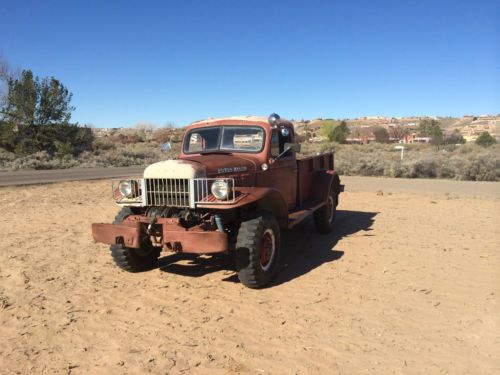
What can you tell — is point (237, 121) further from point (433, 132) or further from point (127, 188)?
point (433, 132)

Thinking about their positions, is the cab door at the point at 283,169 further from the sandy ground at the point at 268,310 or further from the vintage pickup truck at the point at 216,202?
the sandy ground at the point at 268,310

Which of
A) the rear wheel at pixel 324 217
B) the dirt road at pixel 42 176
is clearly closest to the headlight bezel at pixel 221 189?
the rear wheel at pixel 324 217

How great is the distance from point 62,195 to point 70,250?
7464 mm

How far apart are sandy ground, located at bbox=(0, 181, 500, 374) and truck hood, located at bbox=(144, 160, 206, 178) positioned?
1372mm

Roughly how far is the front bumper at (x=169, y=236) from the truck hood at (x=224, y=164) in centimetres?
76

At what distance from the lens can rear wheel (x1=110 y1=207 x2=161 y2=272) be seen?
5777 mm

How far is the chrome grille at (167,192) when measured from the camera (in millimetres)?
5125

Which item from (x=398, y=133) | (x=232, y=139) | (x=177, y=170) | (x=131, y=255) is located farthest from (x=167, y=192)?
(x=398, y=133)

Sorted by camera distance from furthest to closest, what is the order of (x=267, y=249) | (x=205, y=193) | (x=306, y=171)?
(x=306, y=171) < (x=267, y=249) < (x=205, y=193)

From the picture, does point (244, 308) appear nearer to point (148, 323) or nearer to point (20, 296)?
point (148, 323)

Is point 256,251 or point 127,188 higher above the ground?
point 127,188

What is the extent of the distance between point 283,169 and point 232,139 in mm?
942

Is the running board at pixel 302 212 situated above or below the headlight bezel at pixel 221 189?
below

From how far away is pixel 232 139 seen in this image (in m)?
6.50
